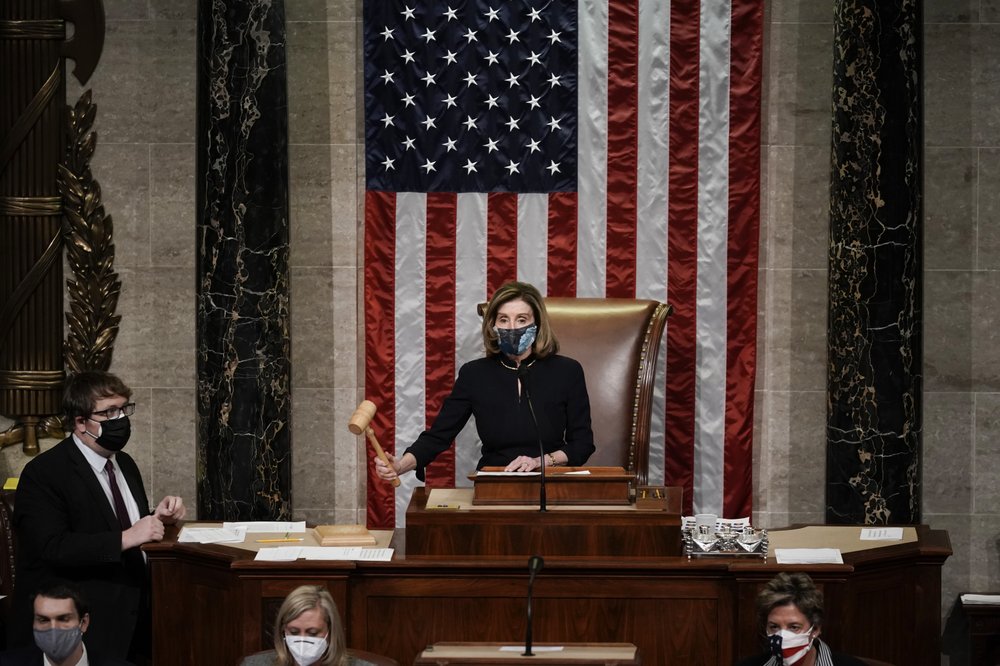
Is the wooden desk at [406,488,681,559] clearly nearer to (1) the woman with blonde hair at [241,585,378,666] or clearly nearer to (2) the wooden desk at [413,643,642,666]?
(1) the woman with blonde hair at [241,585,378,666]

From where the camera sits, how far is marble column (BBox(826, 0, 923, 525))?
7727 millimetres

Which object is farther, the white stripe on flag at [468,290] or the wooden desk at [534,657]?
the white stripe on flag at [468,290]

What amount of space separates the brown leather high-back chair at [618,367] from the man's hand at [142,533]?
8.85 feet

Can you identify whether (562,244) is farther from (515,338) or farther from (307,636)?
(307,636)

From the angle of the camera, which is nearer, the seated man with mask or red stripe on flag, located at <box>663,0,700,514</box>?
the seated man with mask

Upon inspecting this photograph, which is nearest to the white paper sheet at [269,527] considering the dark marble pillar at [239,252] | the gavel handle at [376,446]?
the gavel handle at [376,446]

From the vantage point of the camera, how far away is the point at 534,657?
4.14 m

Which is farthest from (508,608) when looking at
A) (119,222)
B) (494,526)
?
(119,222)

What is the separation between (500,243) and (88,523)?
3535 mm

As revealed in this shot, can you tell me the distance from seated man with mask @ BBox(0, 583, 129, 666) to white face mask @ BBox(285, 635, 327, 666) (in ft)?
2.65

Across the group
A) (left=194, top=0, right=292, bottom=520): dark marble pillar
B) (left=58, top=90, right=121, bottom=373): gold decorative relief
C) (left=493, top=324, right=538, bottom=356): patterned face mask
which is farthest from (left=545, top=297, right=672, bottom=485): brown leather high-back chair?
(left=58, top=90, right=121, bottom=373): gold decorative relief

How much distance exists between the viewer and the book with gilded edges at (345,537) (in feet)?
18.6

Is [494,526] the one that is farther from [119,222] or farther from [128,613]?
[119,222]

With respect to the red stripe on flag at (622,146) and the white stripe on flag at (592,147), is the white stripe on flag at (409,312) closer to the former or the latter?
the white stripe on flag at (592,147)
